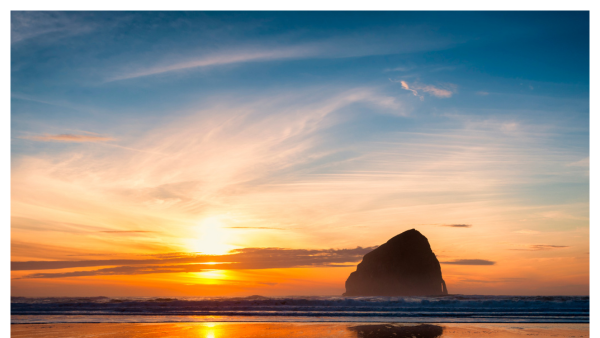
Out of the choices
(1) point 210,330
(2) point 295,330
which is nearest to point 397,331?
(2) point 295,330

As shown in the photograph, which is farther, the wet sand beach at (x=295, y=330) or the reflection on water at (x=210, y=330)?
the wet sand beach at (x=295, y=330)

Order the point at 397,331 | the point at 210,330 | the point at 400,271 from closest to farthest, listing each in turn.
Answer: the point at 397,331 < the point at 210,330 < the point at 400,271

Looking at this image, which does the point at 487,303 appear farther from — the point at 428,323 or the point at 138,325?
→ the point at 138,325

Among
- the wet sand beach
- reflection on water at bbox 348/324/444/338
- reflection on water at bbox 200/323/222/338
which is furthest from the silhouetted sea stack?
reflection on water at bbox 200/323/222/338

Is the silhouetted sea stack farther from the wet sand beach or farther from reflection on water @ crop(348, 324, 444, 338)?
reflection on water @ crop(348, 324, 444, 338)

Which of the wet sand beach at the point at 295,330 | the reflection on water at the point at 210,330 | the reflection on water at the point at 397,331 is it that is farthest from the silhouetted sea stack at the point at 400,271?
the reflection on water at the point at 210,330

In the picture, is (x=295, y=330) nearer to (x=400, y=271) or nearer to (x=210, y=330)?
(x=210, y=330)

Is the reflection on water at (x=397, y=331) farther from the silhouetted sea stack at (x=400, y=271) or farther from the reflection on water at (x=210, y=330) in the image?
the silhouetted sea stack at (x=400, y=271)

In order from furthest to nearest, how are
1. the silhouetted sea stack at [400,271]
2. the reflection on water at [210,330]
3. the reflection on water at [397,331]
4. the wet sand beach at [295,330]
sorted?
the silhouetted sea stack at [400,271], the wet sand beach at [295,330], the reflection on water at [210,330], the reflection on water at [397,331]
